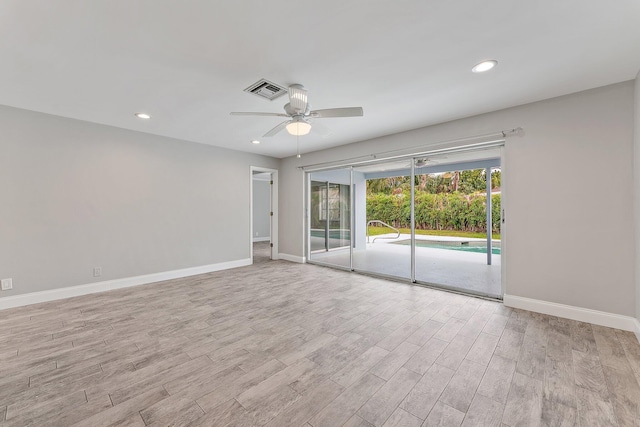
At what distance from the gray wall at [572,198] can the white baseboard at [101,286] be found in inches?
197

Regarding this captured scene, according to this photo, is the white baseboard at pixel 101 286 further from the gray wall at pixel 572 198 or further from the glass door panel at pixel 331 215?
the gray wall at pixel 572 198

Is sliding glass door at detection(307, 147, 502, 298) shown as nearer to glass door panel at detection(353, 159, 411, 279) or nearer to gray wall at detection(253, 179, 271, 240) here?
glass door panel at detection(353, 159, 411, 279)

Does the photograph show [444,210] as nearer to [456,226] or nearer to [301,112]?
[456,226]

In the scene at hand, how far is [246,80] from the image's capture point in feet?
8.42

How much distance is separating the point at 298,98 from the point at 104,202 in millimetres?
3528

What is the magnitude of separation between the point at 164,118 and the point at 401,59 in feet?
10.6

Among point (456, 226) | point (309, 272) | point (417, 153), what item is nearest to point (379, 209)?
point (456, 226)

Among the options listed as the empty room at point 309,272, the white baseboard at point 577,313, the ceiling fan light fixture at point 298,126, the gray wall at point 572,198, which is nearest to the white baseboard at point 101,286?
the empty room at point 309,272

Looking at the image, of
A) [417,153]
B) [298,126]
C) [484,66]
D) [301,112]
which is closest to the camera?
[484,66]

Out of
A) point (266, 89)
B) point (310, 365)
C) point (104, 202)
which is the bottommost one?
point (310, 365)

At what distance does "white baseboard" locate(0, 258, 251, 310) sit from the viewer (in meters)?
3.28

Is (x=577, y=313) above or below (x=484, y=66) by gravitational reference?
below

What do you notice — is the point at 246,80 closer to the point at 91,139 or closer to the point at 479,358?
the point at 91,139

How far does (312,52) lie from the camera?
2129mm
